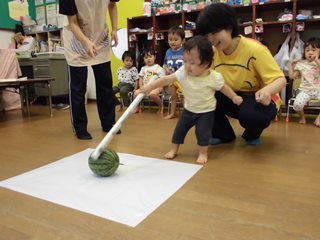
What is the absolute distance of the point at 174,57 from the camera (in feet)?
10.3

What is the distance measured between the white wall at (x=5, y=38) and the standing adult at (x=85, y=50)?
3.03 metres

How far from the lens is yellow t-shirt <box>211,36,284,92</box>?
161cm

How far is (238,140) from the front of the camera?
6.72 ft

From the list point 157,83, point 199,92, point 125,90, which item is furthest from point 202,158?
point 125,90

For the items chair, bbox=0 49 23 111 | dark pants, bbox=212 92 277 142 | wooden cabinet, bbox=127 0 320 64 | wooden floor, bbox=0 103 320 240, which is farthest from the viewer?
chair, bbox=0 49 23 111

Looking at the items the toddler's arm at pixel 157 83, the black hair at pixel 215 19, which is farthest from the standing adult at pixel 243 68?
the toddler's arm at pixel 157 83

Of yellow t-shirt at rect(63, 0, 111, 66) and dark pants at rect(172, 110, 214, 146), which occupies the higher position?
yellow t-shirt at rect(63, 0, 111, 66)

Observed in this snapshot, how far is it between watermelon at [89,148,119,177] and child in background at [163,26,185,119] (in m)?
1.70

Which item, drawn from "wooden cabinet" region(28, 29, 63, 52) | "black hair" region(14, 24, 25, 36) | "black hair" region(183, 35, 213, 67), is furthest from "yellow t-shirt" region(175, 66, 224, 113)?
"black hair" region(14, 24, 25, 36)

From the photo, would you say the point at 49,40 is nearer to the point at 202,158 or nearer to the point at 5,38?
the point at 5,38

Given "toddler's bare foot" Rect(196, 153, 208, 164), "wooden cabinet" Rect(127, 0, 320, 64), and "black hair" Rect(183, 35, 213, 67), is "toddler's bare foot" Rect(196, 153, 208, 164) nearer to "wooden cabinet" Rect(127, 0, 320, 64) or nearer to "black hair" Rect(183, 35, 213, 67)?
"black hair" Rect(183, 35, 213, 67)

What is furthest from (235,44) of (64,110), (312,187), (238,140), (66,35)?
(64,110)

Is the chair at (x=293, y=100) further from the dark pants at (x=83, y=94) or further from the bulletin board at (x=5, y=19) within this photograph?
the bulletin board at (x=5, y=19)

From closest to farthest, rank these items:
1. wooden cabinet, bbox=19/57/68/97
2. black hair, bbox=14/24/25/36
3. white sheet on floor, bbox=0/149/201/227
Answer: white sheet on floor, bbox=0/149/201/227 < wooden cabinet, bbox=19/57/68/97 < black hair, bbox=14/24/25/36
